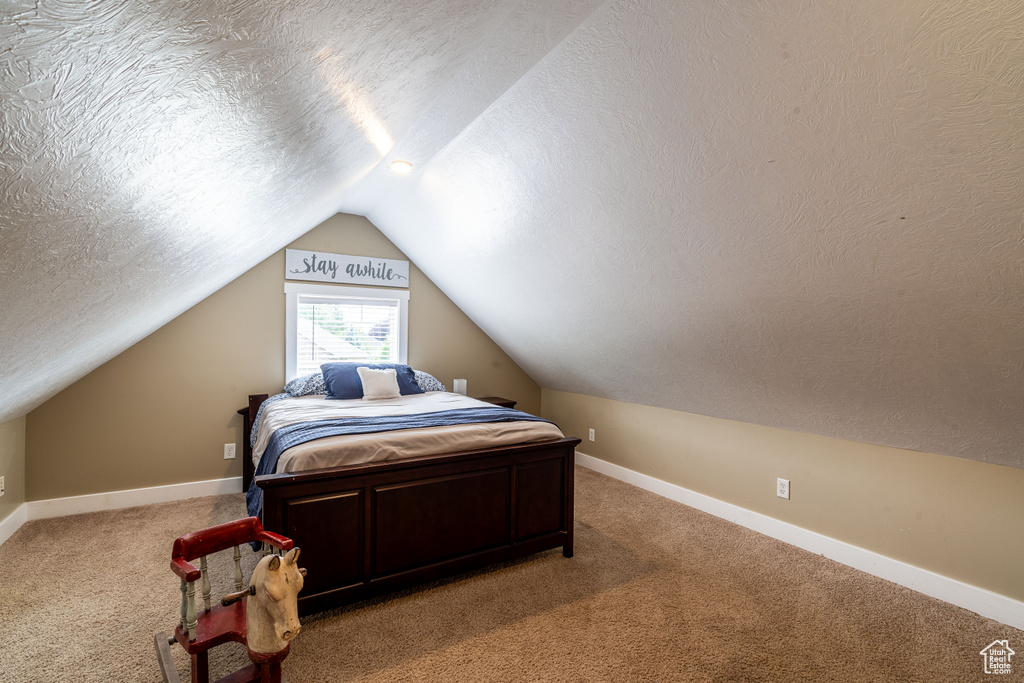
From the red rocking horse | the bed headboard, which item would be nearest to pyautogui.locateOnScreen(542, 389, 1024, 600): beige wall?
the red rocking horse

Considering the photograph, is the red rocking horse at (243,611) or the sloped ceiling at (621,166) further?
the red rocking horse at (243,611)

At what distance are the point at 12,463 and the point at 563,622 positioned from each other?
3.34m

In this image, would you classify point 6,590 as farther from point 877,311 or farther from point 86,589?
point 877,311

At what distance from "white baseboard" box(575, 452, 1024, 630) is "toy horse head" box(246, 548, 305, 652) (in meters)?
2.82

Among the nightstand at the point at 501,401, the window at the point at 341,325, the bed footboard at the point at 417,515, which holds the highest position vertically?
the window at the point at 341,325

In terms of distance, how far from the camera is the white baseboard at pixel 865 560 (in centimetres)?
216

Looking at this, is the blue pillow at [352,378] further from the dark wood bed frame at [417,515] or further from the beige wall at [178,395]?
the dark wood bed frame at [417,515]

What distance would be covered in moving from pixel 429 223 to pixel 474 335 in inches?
56.8

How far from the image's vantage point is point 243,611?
1.55 m

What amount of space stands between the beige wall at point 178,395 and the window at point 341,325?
0.10 meters

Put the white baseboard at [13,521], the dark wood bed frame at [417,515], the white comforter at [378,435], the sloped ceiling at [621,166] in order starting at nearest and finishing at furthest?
the sloped ceiling at [621,166], the dark wood bed frame at [417,515], the white comforter at [378,435], the white baseboard at [13,521]

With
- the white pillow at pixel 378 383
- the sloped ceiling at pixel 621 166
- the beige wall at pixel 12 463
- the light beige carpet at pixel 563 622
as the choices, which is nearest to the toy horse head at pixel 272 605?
the light beige carpet at pixel 563 622

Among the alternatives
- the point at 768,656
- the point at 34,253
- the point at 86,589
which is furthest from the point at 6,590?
the point at 768,656

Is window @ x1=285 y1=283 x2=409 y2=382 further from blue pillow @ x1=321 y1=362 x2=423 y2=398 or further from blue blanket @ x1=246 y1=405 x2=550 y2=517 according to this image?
blue blanket @ x1=246 y1=405 x2=550 y2=517
